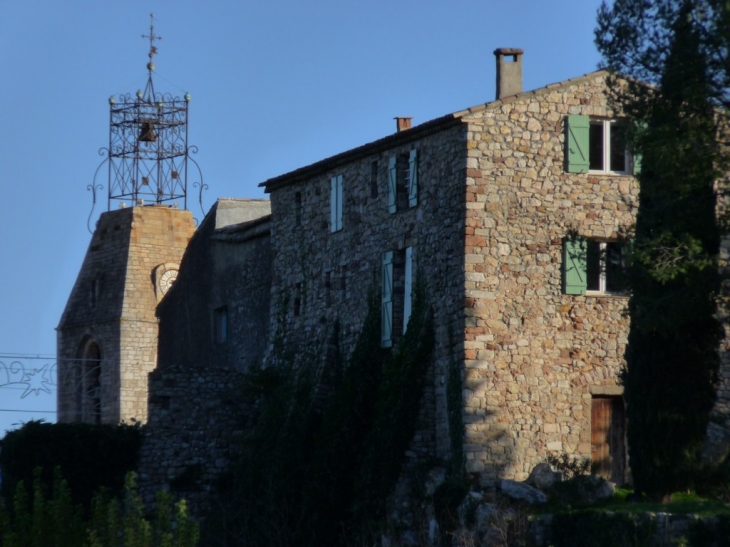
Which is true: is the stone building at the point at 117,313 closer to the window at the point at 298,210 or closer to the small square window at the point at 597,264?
the window at the point at 298,210

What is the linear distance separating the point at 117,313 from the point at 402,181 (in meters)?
16.6

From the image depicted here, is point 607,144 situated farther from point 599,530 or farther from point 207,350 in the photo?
point 207,350

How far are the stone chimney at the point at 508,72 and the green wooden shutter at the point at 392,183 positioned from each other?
223 cm

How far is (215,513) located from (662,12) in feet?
45.4

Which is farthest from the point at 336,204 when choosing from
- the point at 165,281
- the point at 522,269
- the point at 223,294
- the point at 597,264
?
the point at 165,281

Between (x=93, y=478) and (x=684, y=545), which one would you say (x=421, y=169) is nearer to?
(x=93, y=478)

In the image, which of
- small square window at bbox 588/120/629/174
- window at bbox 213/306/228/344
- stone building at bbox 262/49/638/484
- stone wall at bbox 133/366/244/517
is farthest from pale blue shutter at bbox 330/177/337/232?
small square window at bbox 588/120/629/174

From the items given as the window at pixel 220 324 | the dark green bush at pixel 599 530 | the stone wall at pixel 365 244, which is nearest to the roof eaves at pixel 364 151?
the stone wall at pixel 365 244

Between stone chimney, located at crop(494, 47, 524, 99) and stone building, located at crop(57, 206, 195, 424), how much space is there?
671 inches

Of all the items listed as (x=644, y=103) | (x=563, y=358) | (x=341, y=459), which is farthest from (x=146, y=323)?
(x=644, y=103)

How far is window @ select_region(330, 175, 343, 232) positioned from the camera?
105ft

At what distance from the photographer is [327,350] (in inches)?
1240

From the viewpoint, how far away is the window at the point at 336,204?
32031 mm

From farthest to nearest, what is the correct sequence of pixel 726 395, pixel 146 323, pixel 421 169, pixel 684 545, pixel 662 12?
pixel 146 323 < pixel 421 169 < pixel 726 395 < pixel 662 12 < pixel 684 545
